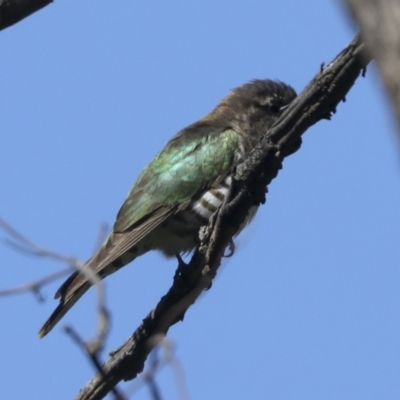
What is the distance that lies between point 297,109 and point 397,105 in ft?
9.84

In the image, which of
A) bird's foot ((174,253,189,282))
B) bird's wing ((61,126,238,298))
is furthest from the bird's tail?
bird's foot ((174,253,189,282))

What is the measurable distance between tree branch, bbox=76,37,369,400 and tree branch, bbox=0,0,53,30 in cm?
173

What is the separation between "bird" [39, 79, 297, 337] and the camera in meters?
7.15

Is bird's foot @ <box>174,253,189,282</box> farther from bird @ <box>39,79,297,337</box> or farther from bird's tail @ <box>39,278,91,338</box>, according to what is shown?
bird @ <box>39,79,297,337</box>

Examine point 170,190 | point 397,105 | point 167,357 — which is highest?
point 170,190

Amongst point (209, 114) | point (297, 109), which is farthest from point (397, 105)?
point (209, 114)

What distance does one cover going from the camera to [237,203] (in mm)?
5043

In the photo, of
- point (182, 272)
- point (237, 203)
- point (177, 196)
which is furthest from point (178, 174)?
point (237, 203)

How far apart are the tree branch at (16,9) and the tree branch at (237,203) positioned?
1733mm

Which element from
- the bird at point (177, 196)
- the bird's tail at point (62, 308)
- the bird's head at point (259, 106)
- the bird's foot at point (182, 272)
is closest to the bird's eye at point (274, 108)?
the bird's head at point (259, 106)

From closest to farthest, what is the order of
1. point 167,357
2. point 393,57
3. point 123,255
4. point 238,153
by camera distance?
point 393,57 < point 167,357 < point 123,255 < point 238,153

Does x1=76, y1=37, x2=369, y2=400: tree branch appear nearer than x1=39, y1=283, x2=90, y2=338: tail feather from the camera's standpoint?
Yes

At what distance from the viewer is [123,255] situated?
7129mm

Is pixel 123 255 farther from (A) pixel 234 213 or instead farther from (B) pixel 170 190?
(A) pixel 234 213
